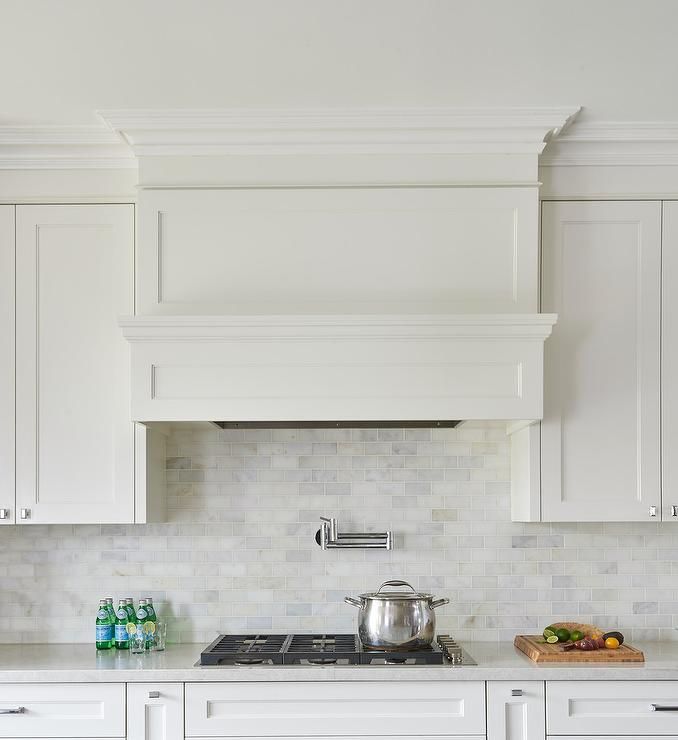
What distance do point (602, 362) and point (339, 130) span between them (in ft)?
3.89

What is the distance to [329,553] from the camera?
3.50 meters

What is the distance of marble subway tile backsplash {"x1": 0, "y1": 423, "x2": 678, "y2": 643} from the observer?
11.4 ft

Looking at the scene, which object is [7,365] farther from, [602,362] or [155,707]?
[602,362]

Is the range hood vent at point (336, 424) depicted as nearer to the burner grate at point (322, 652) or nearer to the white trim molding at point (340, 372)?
the white trim molding at point (340, 372)

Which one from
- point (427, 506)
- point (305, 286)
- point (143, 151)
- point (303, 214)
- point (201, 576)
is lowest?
point (201, 576)

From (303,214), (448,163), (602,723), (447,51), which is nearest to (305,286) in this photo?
(303,214)

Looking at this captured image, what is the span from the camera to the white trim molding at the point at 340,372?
9.87 ft

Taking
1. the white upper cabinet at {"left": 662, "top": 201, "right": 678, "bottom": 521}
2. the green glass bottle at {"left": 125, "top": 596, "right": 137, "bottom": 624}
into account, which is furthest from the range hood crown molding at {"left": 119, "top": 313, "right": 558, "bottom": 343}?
the green glass bottle at {"left": 125, "top": 596, "right": 137, "bottom": 624}

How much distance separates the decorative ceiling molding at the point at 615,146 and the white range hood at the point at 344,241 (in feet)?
0.49

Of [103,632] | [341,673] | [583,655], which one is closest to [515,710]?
[583,655]

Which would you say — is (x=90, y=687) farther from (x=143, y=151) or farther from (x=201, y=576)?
(x=143, y=151)

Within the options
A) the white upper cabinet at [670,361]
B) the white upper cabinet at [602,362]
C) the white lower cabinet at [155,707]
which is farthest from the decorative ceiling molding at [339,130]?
the white lower cabinet at [155,707]

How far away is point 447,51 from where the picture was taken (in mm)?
2592

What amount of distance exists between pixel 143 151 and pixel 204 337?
68 cm
